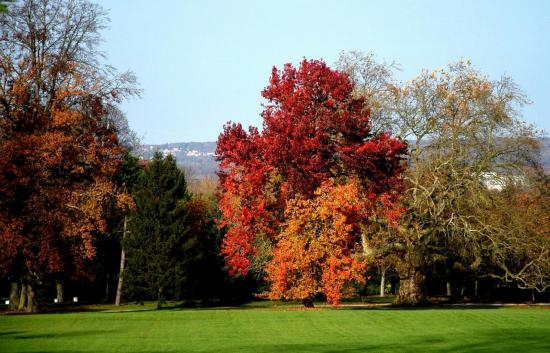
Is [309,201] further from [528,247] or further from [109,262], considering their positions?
[109,262]

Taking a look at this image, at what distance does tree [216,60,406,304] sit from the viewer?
109 feet

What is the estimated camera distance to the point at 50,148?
3797cm

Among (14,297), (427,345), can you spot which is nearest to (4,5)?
(427,345)

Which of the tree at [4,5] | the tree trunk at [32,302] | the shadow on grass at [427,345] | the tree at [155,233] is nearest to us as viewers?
the tree at [4,5]

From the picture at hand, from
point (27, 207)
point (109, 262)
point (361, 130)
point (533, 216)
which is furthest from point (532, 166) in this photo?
point (109, 262)

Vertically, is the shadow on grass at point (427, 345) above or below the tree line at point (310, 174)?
below

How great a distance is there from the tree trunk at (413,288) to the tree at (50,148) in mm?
17815

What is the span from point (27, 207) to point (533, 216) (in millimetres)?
31674

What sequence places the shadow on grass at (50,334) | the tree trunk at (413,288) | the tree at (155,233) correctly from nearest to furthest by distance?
1. the shadow on grass at (50,334)
2. the tree trunk at (413,288)
3. the tree at (155,233)

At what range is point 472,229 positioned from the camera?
4103cm

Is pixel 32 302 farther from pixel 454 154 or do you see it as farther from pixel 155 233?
pixel 454 154

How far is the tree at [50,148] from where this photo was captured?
38.0 metres

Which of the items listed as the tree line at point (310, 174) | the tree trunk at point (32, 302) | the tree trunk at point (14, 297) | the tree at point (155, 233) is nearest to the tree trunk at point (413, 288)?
the tree line at point (310, 174)

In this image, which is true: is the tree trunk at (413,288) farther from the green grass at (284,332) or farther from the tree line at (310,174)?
the green grass at (284,332)
